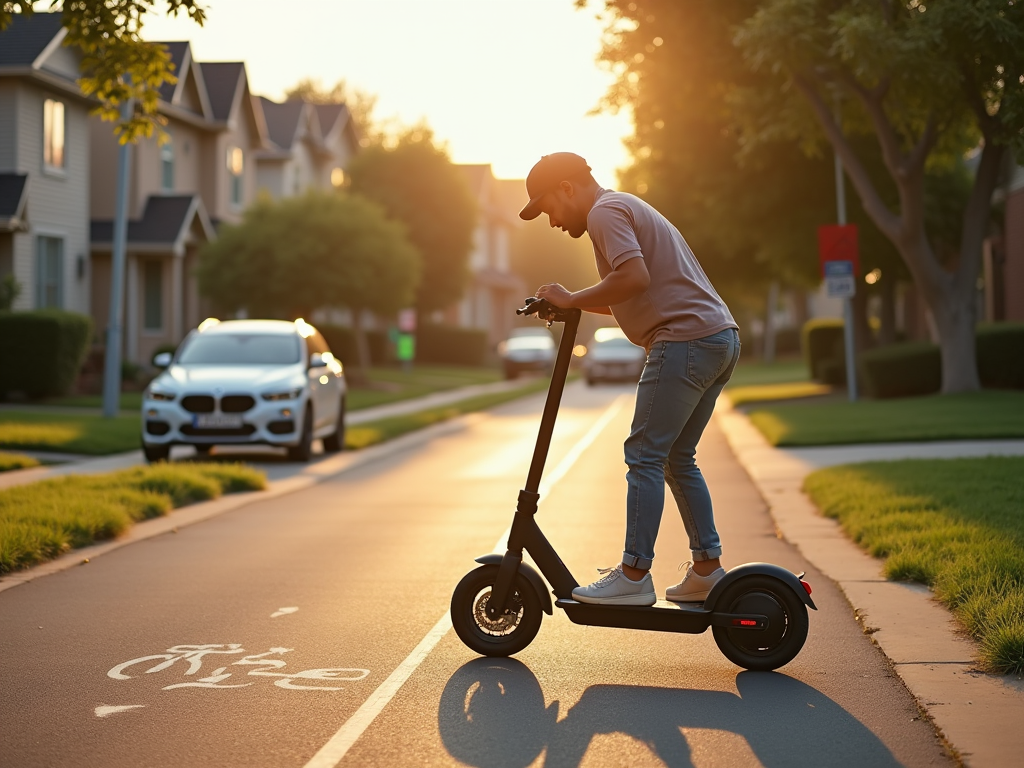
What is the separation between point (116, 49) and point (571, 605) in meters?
8.69

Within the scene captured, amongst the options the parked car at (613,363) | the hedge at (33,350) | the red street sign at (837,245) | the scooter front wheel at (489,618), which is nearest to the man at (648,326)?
the scooter front wheel at (489,618)

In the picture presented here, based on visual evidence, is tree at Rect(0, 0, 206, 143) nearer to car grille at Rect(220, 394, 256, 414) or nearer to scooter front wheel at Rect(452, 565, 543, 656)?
car grille at Rect(220, 394, 256, 414)

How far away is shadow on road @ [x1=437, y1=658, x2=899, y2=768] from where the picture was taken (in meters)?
4.94

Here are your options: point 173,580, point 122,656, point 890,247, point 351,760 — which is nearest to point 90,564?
point 173,580

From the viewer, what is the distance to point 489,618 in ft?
20.9

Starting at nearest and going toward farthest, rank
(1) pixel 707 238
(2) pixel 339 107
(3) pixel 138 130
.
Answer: (3) pixel 138 130 → (1) pixel 707 238 → (2) pixel 339 107

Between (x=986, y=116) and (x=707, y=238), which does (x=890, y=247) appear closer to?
(x=707, y=238)

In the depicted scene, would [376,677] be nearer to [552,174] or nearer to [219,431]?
[552,174]

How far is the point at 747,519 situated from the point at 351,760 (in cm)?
714

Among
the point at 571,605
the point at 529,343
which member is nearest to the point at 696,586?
the point at 571,605

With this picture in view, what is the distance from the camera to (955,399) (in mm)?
22969

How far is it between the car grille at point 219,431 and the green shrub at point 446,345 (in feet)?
145

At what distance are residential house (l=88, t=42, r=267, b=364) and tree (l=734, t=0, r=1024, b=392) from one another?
16174 millimetres

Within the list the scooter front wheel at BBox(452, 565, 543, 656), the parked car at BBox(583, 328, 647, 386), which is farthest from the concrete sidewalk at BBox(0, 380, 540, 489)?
the parked car at BBox(583, 328, 647, 386)
